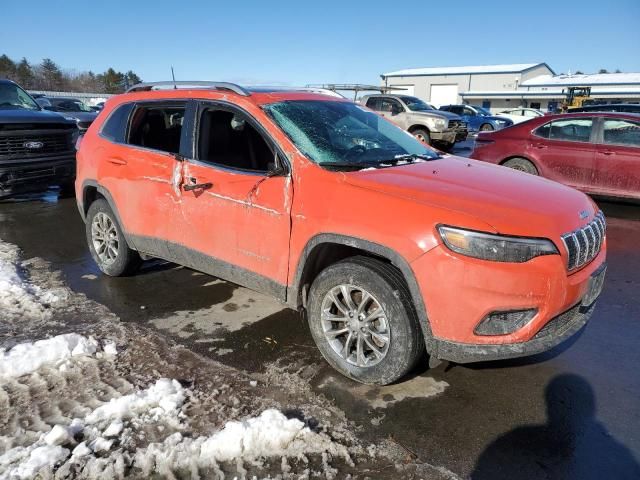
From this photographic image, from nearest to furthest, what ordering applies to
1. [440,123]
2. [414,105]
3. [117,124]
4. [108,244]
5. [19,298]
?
[19,298] → [117,124] → [108,244] → [440,123] → [414,105]

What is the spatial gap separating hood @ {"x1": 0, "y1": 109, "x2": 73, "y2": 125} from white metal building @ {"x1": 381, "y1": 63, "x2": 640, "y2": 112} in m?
52.7

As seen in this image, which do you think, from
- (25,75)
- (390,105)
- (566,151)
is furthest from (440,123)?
(25,75)

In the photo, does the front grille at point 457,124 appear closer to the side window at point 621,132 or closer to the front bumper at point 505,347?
the side window at point 621,132

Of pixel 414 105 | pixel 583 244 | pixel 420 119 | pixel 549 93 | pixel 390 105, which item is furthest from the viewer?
pixel 549 93

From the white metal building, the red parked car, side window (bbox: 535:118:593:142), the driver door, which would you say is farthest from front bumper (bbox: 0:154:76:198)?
the white metal building

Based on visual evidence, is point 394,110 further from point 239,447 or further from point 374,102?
point 239,447

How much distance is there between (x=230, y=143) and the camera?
4.05m

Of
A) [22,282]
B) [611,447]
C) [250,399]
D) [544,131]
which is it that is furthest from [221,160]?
[544,131]

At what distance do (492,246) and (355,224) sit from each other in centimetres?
79

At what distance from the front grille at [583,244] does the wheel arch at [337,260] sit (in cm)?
87

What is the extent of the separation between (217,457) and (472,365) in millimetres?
1855

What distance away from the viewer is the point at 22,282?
475cm

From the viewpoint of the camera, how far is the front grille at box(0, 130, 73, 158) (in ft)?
25.4

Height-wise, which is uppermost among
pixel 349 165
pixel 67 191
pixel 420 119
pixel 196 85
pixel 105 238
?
pixel 420 119
